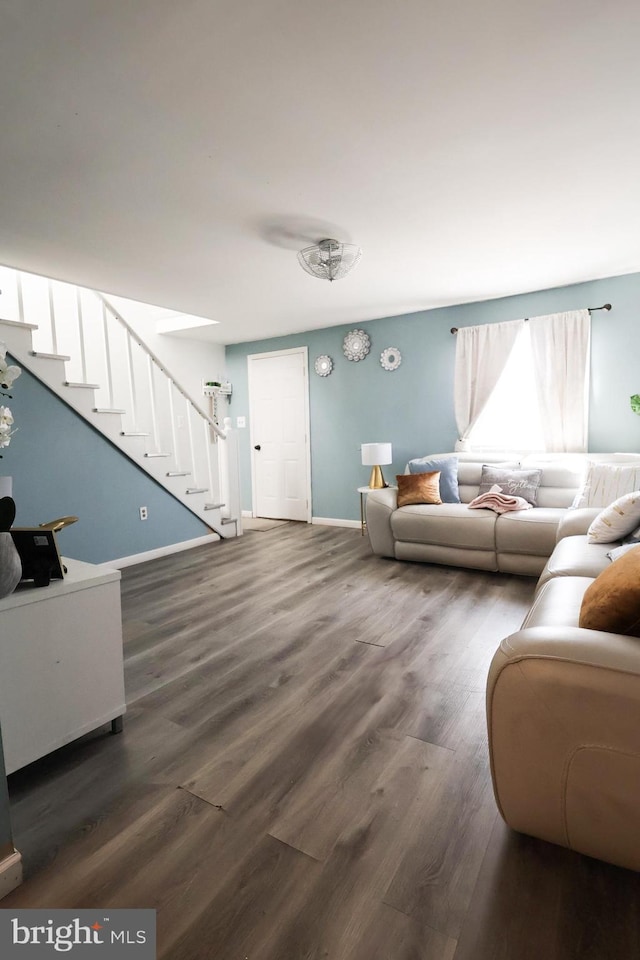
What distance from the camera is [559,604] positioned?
1750 millimetres

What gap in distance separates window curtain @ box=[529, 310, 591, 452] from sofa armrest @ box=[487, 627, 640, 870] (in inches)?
136

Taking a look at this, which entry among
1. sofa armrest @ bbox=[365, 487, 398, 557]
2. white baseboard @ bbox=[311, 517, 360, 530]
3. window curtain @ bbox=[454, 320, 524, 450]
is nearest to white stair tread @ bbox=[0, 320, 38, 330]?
sofa armrest @ bbox=[365, 487, 398, 557]

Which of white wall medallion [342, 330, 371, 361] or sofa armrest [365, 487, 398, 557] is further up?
white wall medallion [342, 330, 371, 361]

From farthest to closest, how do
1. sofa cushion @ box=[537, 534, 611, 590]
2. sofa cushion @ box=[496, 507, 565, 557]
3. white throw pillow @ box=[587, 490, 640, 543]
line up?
sofa cushion @ box=[496, 507, 565, 557]
white throw pillow @ box=[587, 490, 640, 543]
sofa cushion @ box=[537, 534, 611, 590]

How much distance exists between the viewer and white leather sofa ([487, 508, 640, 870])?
107cm

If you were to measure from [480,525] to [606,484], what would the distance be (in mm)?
915

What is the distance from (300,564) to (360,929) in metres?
3.05

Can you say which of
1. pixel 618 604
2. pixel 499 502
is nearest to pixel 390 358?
pixel 499 502

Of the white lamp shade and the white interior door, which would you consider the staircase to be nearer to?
the white interior door

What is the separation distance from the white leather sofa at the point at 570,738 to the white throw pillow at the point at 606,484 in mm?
2466

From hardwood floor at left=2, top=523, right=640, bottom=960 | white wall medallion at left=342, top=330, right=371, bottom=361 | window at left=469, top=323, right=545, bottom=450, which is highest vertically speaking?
white wall medallion at left=342, top=330, right=371, bottom=361

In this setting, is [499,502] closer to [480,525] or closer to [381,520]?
[480,525]

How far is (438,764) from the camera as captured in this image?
161 cm

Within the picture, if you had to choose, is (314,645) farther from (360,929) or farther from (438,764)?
(360,929)
